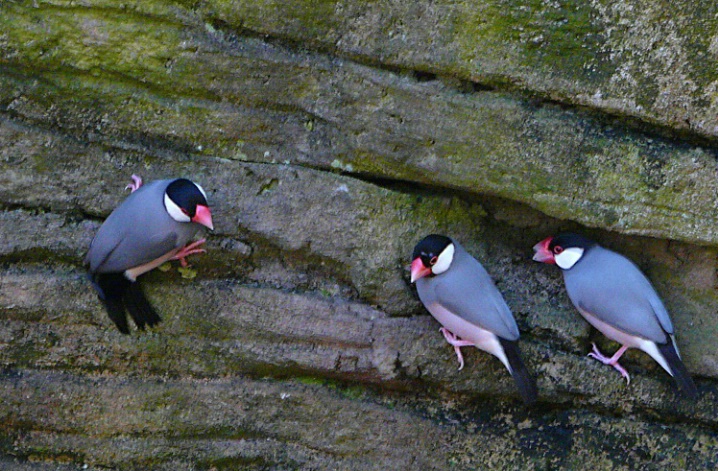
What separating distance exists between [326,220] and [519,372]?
114 cm

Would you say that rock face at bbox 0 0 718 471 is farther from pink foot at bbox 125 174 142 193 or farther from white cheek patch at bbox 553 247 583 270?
white cheek patch at bbox 553 247 583 270

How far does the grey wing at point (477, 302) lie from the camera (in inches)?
140

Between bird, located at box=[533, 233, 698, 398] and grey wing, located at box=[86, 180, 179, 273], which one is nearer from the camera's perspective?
grey wing, located at box=[86, 180, 179, 273]

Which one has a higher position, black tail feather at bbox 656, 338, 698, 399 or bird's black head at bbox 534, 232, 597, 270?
bird's black head at bbox 534, 232, 597, 270

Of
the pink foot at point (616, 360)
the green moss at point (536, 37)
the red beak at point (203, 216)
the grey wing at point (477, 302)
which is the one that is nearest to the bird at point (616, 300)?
the pink foot at point (616, 360)

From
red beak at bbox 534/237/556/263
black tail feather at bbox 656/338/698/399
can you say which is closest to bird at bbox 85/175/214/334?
red beak at bbox 534/237/556/263

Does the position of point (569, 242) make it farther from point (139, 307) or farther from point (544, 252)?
point (139, 307)

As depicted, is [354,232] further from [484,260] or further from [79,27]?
[79,27]

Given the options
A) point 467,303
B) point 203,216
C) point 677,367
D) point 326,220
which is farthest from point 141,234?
point 677,367

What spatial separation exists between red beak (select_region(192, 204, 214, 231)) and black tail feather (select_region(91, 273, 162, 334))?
0.45 m

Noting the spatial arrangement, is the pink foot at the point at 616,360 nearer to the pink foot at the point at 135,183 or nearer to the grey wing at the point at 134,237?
the grey wing at the point at 134,237

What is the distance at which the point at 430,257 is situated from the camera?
11.8ft

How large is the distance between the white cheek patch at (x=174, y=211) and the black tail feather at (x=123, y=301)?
375 millimetres

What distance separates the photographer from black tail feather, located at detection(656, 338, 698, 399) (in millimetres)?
Result: 3586
